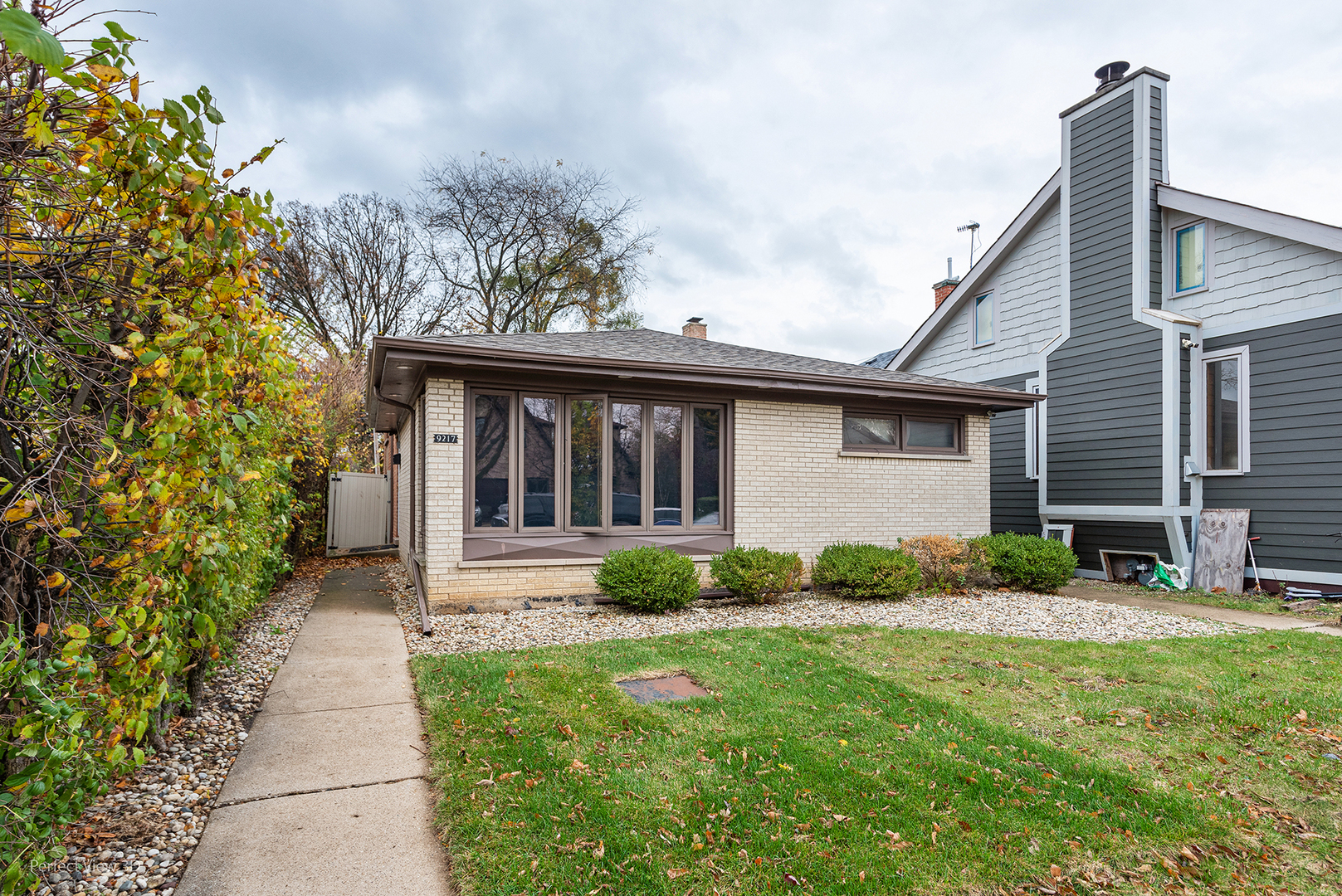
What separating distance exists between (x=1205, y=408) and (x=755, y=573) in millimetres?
7599

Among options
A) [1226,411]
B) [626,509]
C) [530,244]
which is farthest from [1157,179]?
[530,244]

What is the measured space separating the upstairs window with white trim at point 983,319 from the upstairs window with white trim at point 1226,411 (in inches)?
156

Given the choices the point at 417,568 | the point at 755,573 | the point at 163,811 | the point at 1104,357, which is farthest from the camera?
the point at 1104,357

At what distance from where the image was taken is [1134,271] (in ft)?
35.0

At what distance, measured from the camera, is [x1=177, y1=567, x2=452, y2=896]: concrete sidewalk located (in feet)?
8.57

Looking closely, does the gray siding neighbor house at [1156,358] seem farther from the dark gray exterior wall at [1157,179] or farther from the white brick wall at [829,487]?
the white brick wall at [829,487]

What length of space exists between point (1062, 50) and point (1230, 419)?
265 inches

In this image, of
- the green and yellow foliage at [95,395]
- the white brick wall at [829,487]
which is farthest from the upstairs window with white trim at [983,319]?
the green and yellow foliage at [95,395]

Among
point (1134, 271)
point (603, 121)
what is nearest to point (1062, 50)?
point (1134, 271)

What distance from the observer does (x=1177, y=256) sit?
10.6 meters

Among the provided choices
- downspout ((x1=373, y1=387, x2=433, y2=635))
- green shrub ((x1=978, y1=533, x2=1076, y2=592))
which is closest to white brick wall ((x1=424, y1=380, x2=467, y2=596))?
downspout ((x1=373, y1=387, x2=433, y2=635))

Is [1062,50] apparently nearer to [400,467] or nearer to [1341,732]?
[1341,732]

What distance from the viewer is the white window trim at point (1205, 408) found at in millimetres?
9641

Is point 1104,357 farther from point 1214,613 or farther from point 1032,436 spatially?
point 1214,613
